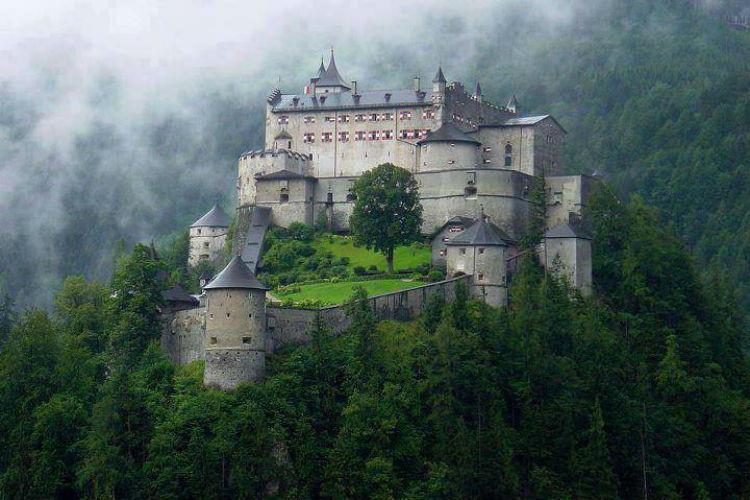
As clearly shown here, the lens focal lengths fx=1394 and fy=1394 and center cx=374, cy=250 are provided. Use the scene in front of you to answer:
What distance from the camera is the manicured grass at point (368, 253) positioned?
85375 millimetres

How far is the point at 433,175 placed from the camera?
8875cm

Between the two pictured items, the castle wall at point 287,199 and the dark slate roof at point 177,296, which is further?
the castle wall at point 287,199

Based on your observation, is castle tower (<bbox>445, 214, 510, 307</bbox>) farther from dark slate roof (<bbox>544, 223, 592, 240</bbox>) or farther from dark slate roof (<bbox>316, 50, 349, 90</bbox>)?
dark slate roof (<bbox>316, 50, 349, 90</bbox>)

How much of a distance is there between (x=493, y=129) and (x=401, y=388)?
3260 cm

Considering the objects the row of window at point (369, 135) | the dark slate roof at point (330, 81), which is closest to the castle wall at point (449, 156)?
the row of window at point (369, 135)

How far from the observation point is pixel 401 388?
6581 cm

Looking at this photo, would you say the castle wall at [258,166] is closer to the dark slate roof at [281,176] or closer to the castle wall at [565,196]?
the dark slate roof at [281,176]

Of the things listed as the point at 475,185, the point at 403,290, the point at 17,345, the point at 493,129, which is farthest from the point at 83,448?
the point at 493,129

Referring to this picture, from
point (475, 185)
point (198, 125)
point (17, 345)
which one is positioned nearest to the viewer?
point (17, 345)

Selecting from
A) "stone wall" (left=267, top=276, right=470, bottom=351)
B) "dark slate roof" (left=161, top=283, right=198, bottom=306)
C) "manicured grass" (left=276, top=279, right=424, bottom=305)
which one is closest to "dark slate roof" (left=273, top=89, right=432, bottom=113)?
"manicured grass" (left=276, top=279, right=424, bottom=305)

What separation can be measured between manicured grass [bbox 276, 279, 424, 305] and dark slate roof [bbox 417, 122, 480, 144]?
1321 centimetres

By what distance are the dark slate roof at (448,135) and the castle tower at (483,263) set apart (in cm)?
1431

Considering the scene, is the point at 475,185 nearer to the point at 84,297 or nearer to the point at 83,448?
the point at 84,297

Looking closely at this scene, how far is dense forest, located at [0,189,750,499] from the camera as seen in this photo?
61375 mm
